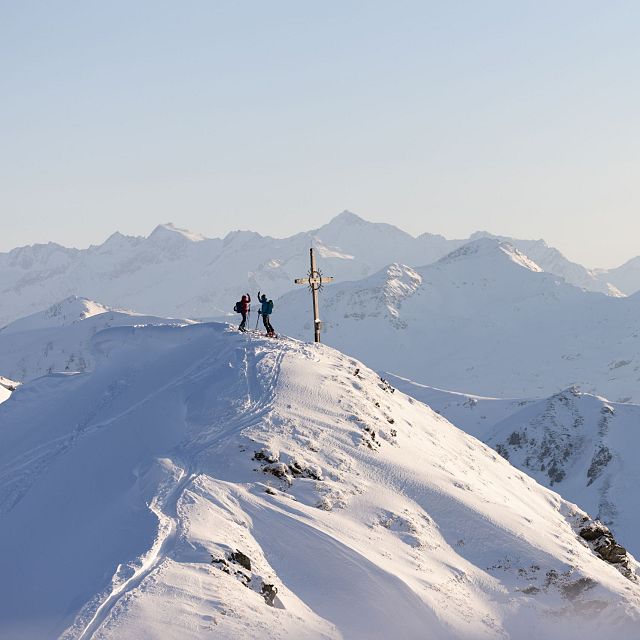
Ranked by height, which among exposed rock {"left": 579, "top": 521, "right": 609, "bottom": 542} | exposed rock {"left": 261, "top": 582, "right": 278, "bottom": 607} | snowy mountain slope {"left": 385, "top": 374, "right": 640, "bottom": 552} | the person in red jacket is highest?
the person in red jacket

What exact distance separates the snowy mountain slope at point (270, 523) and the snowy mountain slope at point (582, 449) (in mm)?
48393

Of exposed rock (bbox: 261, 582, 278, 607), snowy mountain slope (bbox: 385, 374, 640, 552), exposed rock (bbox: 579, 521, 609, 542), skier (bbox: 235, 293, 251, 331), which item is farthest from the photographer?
snowy mountain slope (bbox: 385, 374, 640, 552)

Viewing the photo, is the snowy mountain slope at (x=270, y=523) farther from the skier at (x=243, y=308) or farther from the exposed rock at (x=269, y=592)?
the skier at (x=243, y=308)

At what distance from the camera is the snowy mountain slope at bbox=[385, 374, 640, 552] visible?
80688mm

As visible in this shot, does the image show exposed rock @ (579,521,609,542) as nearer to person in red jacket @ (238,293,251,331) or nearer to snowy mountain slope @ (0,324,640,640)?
snowy mountain slope @ (0,324,640,640)

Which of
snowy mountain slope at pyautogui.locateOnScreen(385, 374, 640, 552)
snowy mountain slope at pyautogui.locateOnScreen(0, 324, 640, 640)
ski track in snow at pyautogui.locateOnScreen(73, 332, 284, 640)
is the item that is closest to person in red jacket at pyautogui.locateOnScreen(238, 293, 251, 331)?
ski track in snow at pyautogui.locateOnScreen(73, 332, 284, 640)

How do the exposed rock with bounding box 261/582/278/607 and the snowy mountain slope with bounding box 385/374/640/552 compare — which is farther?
the snowy mountain slope with bounding box 385/374/640/552

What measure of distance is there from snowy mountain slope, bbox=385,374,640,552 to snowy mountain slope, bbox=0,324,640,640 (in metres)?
48.4

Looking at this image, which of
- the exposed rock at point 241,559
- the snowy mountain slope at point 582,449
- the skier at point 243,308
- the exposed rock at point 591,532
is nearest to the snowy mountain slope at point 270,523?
the exposed rock at point 241,559

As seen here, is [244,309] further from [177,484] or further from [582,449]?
[582,449]

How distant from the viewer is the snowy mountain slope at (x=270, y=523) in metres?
21.2

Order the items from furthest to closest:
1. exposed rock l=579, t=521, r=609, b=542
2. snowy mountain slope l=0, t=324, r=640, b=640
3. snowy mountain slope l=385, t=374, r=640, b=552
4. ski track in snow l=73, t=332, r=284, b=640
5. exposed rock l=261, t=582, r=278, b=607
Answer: snowy mountain slope l=385, t=374, r=640, b=552 → exposed rock l=579, t=521, r=609, b=542 → exposed rock l=261, t=582, r=278, b=607 → snowy mountain slope l=0, t=324, r=640, b=640 → ski track in snow l=73, t=332, r=284, b=640

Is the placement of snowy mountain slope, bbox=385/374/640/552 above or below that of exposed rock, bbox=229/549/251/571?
below

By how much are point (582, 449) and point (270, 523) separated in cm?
7115
